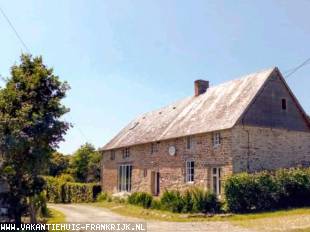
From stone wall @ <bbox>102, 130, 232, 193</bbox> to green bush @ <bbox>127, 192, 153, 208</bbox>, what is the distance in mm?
1355

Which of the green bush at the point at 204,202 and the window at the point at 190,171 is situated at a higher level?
the window at the point at 190,171

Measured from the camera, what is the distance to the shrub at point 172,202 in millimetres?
23484

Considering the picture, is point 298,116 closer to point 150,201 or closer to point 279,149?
point 279,149

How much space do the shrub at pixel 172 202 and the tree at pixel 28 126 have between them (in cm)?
1055

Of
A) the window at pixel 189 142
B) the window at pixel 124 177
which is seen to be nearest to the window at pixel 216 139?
the window at pixel 189 142

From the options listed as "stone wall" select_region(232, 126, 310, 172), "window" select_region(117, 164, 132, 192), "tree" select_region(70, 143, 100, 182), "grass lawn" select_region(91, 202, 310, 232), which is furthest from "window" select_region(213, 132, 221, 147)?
"tree" select_region(70, 143, 100, 182)

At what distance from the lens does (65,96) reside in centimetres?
1508

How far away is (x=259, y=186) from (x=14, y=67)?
536 inches

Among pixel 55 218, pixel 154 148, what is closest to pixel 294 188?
pixel 154 148

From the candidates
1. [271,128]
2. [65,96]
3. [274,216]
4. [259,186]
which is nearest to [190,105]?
[271,128]

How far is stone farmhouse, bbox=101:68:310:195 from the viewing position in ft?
79.5

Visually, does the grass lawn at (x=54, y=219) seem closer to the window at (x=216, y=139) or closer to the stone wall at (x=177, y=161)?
the stone wall at (x=177, y=161)

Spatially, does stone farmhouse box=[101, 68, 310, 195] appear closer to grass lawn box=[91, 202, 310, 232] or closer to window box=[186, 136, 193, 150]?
window box=[186, 136, 193, 150]

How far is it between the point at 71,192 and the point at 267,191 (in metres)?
20.6
